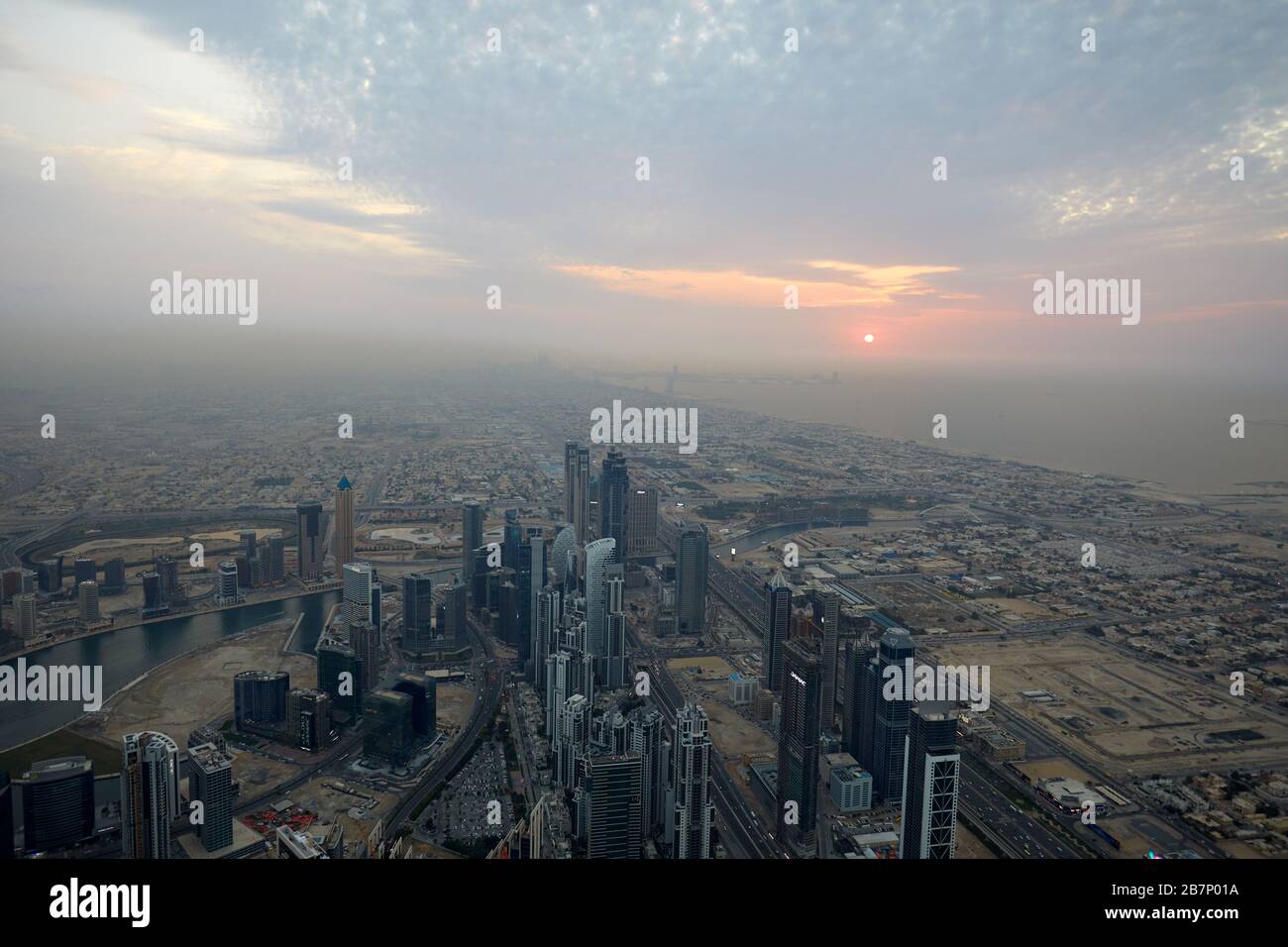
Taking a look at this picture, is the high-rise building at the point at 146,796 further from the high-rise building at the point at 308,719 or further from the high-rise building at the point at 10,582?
the high-rise building at the point at 10,582

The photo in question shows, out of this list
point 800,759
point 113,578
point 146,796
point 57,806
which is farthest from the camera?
point 113,578

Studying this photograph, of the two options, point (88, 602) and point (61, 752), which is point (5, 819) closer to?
point (61, 752)

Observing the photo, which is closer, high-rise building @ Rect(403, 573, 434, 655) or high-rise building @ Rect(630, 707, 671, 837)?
high-rise building @ Rect(630, 707, 671, 837)

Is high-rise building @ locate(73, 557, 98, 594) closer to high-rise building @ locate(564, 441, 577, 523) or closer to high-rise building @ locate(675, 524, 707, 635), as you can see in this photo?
high-rise building @ locate(564, 441, 577, 523)

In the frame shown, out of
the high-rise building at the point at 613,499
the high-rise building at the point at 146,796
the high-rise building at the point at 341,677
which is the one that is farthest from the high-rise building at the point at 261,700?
the high-rise building at the point at 613,499

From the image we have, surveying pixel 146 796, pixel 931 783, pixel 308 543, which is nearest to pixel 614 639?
pixel 931 783

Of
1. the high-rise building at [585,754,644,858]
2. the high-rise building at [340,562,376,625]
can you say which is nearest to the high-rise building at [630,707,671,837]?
the high-rise building at [585,754,644,858]
